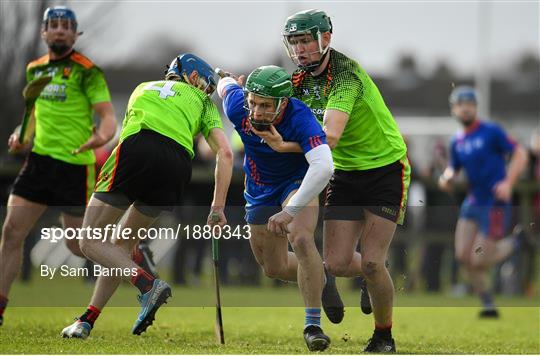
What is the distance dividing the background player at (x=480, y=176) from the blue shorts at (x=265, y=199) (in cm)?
524

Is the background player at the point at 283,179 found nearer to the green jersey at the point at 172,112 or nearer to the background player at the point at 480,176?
the green jersey at the point at 172,112

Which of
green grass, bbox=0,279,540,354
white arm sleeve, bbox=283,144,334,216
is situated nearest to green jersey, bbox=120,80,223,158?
white arm sleeve, bbox=283,144,334,216

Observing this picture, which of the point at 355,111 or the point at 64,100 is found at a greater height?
the point at 355,111

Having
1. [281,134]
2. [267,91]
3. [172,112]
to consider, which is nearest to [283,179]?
[281,134]

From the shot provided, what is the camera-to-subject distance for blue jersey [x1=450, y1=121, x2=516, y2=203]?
1420 centimetres

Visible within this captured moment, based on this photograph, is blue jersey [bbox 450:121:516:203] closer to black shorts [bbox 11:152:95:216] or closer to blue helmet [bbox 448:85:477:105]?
blue helmet [bbox 448:85:477:105]

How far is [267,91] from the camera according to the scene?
26.0ft

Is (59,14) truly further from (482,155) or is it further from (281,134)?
(482,155)

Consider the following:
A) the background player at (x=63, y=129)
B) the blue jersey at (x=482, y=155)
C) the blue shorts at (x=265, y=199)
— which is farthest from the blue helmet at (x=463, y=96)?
the blue shorts at (x=265, y=199)

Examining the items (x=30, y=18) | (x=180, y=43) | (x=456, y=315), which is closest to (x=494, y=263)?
(x=456, y=315)

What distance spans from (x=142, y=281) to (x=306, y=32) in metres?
2.09

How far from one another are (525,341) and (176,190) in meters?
3.42

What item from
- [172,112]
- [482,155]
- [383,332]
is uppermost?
[172,112]

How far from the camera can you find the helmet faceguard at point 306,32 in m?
8.30
